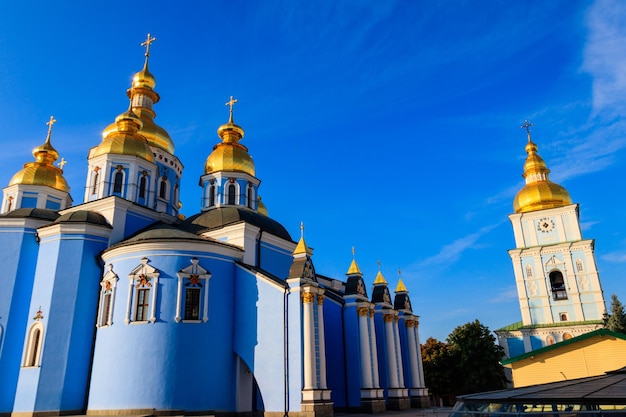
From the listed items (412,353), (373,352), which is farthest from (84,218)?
(412,353)

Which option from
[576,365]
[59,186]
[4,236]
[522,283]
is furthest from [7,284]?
[522,283]

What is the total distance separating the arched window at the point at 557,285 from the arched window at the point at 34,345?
3130 cm

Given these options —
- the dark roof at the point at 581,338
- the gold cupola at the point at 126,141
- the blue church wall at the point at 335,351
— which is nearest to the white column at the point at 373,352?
the blue church wall at the point at 335,351

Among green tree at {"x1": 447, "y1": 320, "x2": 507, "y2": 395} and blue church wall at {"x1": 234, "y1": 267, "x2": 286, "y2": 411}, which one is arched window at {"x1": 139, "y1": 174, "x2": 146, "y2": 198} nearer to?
blue church wall at {"x1": 234, "y1": 267, "x2": 286, "y2": 411}

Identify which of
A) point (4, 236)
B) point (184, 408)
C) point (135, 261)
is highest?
point (4, 236)

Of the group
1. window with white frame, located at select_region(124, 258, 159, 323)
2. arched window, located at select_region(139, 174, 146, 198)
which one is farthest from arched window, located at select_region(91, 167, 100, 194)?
window with white frame, located at select_region(124, 258, 159, 323)

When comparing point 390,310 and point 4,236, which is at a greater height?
point 4,236

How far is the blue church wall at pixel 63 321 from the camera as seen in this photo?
1661 cm

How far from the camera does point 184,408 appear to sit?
1579 centimetres

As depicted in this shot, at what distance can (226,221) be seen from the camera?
819 inches

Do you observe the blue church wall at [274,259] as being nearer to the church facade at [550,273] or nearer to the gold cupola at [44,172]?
the gold cupola at [44,172]

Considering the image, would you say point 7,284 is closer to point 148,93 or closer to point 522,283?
point 148,93

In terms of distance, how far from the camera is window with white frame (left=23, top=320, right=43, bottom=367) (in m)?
17.2

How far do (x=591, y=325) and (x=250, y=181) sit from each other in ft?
78.6
